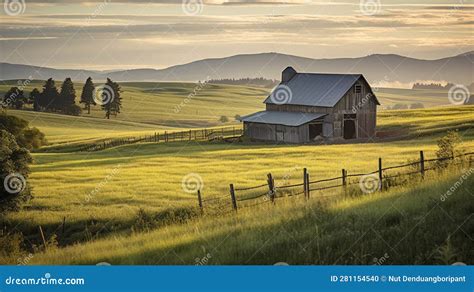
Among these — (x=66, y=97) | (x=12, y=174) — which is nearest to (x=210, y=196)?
(x=12, y=174)

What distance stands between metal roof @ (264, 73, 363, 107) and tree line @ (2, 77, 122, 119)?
10703mm

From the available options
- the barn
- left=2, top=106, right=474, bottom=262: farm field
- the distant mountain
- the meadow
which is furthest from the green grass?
the barn

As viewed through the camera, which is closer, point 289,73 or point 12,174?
point 12,174

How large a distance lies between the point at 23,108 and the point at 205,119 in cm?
3574

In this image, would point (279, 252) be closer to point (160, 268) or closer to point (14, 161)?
point (160, 268)

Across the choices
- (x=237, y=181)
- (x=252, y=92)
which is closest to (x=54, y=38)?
(x=237, y=181)

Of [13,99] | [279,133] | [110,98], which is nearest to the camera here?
[13,99]

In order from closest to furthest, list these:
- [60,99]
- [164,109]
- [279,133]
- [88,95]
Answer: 1. [60,99]
2. [88,95]
3. [279,133]
4. [164,109]

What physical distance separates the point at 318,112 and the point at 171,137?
898 centimetres

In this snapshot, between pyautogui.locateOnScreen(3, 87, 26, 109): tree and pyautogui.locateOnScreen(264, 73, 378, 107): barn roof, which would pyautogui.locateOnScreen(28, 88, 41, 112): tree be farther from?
pyautogui.locateOnScreen(264, 73, 378, 107): barn roof

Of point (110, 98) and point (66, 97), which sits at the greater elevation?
point (110, 98)

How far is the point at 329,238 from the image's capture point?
9.60m

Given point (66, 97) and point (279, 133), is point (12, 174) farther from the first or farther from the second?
point (279, 133)

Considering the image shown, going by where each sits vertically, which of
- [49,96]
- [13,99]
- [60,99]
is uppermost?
[49,96]
